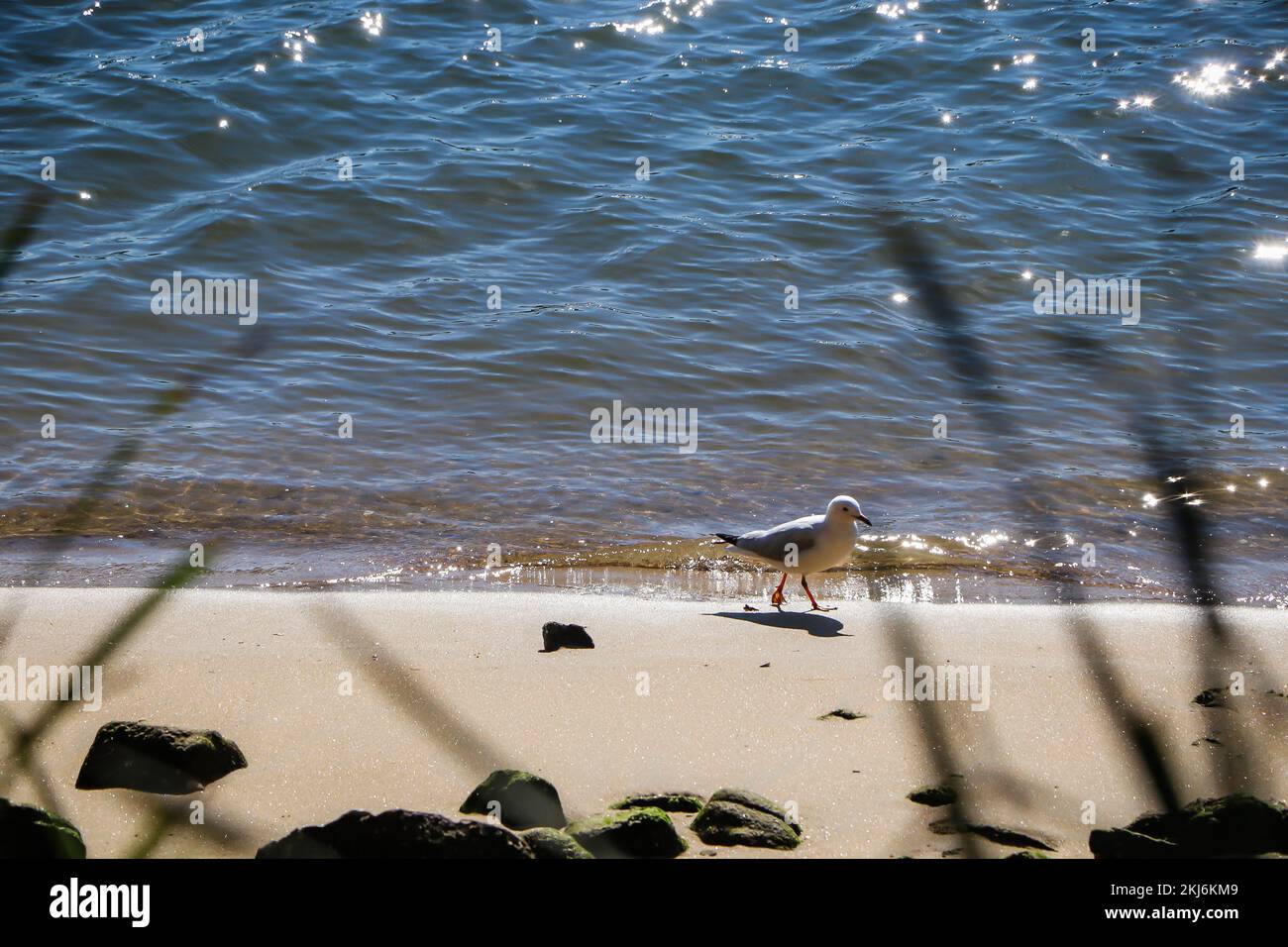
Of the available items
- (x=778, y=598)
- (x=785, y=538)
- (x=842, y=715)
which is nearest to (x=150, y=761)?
(x=842, y=715)

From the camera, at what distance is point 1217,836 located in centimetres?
364

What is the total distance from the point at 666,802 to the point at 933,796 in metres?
0.85

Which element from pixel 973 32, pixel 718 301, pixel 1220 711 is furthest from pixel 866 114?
pixel 1220 711

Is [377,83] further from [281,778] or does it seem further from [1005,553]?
[281,778]

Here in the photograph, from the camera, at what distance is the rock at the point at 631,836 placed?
11.7 feet

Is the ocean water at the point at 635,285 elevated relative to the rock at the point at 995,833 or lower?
elevated

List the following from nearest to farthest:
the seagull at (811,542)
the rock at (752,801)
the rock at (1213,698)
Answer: the rock at (752,801) → the rock at (1213,698) → the seagull at (811,542)

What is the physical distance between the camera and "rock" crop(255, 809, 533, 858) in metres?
3.25

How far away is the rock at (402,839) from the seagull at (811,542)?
3.53 m

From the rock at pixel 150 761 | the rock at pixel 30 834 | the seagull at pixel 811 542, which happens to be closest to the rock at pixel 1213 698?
the seagull at pixel 811 542

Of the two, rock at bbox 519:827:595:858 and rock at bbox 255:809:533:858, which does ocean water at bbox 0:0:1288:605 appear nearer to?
rock at bbox 519:827:595:858

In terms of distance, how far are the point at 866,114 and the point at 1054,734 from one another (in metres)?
11.3

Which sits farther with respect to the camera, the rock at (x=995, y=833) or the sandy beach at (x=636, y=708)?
the sandy beach at (x=636, y=708)

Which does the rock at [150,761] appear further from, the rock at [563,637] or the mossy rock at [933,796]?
the mossy rock at [933,796]
